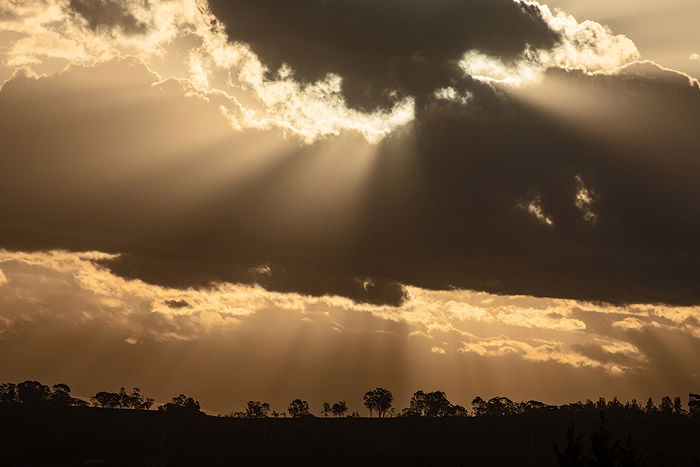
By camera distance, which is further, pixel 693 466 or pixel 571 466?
pixel 693 466

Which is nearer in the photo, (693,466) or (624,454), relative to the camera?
(624,454)

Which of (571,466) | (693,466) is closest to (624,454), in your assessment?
(571,466)

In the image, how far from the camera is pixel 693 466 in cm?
14388

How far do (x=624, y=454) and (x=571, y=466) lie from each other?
486cm

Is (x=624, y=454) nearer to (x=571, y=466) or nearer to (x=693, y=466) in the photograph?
(x=571, y=466)

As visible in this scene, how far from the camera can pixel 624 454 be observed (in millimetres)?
89938

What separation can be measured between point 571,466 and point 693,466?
2458 inches

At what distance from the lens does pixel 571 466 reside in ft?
296

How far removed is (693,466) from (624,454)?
200ft
